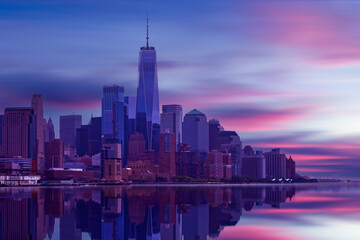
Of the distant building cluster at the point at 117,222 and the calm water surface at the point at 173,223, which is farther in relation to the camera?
the calm water surface at the point at 173,223

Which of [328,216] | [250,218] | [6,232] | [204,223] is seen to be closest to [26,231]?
[6,232]

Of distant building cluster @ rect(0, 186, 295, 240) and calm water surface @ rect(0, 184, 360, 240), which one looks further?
calm water surface @ rect(0, 184, 360, 240)

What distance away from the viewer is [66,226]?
7744 centimetres

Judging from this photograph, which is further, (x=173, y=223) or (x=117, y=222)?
(x=173, y=223)

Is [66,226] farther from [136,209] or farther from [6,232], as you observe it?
[136,209]

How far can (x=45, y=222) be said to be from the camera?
8094 cm

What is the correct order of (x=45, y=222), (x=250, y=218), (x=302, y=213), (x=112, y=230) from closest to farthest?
(x=112, y=230) < (x=45, y=222) < (x=250, y=218) < (x=302, y=213)

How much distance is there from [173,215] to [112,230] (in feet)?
70.9

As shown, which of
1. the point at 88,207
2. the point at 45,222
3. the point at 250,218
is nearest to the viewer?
the point at 45,222

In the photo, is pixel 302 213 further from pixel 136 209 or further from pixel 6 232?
pixel 6 232

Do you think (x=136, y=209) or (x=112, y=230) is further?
(x=136, y=209)

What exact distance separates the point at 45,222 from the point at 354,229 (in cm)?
3794

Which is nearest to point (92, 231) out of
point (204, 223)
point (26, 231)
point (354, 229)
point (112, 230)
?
point (112, 230)

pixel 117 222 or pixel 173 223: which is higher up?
pixel 117 222
